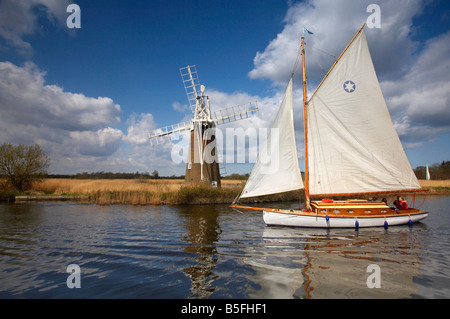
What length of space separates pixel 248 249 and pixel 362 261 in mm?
4049

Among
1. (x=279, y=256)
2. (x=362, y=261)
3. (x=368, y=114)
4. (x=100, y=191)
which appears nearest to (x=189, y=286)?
(x=279, y=256)

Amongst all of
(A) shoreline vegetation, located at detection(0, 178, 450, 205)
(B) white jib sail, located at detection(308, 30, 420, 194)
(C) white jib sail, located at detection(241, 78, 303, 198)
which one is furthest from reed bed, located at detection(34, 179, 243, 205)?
(B) white jib sail, located at detection(308, 30, 420, 194)

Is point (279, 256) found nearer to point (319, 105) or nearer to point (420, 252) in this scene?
point (420, 252)

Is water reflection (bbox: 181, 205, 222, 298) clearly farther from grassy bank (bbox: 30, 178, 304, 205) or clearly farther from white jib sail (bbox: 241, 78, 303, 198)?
grassy bank (bbox: 30, 178, 304, 205)

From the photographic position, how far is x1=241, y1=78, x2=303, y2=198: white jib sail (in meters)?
14.4

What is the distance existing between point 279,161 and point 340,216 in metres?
4.55

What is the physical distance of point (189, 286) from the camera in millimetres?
6348

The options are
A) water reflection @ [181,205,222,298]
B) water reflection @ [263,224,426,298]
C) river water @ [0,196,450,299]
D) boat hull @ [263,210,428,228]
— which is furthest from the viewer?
boat hull @ [263,210,428,228]

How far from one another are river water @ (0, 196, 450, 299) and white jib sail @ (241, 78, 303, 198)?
2471 millimetres

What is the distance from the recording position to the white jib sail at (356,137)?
14406 mm

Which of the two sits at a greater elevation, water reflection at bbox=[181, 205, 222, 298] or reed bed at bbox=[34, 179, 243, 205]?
reed bed at bbox=[34, 179, 243, 205]

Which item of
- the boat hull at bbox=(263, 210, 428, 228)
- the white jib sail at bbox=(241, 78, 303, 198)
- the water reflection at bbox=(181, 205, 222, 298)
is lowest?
the water reflection at bbox=(181, 205, 222, 298)

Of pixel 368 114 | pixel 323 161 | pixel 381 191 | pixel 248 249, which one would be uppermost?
pixel 368 114

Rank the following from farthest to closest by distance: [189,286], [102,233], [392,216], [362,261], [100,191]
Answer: [100,191] → [392,216] → [102,233] → [362,261] → [189,286]
